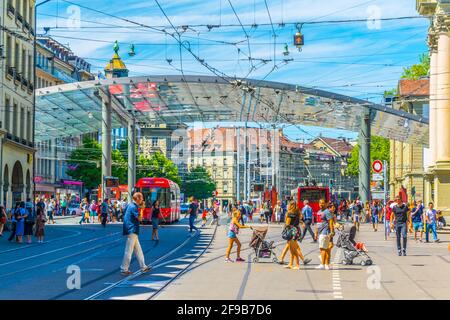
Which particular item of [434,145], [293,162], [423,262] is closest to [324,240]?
[423,262]

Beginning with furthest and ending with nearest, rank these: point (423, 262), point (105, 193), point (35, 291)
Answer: point (105, 193), point (423, 262), point (35, 291)

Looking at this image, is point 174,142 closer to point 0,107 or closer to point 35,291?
point 0,107

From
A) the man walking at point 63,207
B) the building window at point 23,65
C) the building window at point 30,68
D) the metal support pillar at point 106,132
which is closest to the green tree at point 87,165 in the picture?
the man walking at point 63,207

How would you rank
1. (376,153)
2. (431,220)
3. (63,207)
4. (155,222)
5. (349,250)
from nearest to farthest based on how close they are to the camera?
(349,250) → (155,222) → (431,220) → (63,207) → (376,153)

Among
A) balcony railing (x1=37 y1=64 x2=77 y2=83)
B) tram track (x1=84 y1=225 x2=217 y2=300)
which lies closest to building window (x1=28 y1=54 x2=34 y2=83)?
tram track (x1=84 y1=225 x2=217 y2=300)

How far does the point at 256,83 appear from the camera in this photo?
5797cm

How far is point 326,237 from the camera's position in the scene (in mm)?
22219

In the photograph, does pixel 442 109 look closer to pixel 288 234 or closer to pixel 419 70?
pixel 288 234

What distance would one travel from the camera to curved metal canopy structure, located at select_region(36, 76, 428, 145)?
59.9 metres

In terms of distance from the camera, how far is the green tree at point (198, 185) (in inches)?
6117

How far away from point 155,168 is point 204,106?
6264 cm

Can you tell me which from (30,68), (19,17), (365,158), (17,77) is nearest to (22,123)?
(17,77)

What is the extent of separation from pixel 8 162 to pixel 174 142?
4679 inches

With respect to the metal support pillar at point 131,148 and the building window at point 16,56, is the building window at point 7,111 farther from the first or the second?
the metal support pillar at point 131,148
